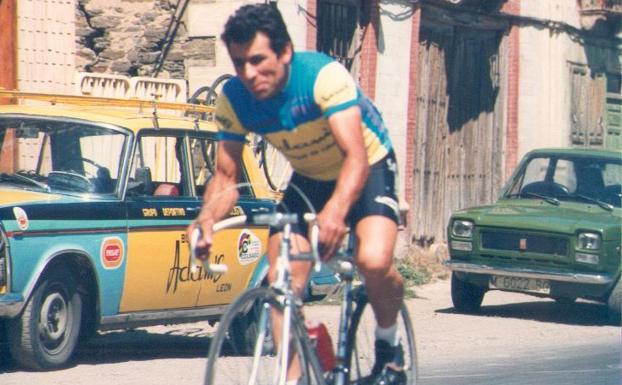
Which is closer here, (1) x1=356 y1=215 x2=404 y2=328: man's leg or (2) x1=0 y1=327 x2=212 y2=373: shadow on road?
(1) x1=356 y1=215 x2=404 y2=328: man's leg

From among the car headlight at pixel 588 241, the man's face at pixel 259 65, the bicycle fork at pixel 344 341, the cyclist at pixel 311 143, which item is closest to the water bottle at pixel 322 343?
the bicycle fork at pixel 344 341

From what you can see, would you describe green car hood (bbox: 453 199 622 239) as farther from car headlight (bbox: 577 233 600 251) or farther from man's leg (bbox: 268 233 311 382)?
man's leg (bbox: 268 233 311 382)

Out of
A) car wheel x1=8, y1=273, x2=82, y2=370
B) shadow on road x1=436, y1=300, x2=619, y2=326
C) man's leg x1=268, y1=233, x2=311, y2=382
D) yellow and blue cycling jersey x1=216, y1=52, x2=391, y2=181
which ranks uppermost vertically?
yellow and blue cycling jersey x1=216, y1=52, x2=391, y2=181

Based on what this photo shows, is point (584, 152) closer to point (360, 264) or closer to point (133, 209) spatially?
point (133, 209)

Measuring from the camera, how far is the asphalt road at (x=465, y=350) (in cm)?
952

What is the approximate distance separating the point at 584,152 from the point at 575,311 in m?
1.84

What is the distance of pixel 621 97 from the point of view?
2638 cm

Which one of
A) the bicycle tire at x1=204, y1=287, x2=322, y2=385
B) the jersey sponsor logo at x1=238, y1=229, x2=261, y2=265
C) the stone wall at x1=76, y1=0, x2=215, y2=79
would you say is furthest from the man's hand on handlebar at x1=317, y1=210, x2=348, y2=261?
the stone wall at x1=76, y1=0, x2=215, y2=79

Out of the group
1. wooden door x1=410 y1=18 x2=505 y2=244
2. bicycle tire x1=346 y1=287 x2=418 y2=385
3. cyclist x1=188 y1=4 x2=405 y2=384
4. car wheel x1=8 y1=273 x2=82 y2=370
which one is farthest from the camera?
wooden door x1=410 y1=18 x2=505 y2=244

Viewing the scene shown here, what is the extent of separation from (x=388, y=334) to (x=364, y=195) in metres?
0.76

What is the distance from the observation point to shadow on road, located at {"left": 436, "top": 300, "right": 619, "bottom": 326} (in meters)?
14.4

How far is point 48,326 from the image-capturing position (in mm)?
9367

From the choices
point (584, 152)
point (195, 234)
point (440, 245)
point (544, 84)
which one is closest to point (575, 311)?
point (584, 152)

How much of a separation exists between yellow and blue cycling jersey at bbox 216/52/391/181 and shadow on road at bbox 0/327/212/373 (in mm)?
4198
